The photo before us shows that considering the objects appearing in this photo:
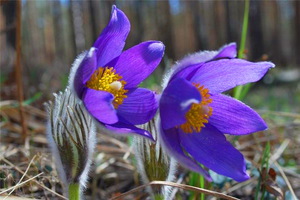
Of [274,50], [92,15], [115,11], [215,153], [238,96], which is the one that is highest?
[115,11]

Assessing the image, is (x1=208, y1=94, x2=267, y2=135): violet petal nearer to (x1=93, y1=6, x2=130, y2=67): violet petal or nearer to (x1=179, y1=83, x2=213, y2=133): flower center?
(x1=179, y1=83, x2=213, y2=133): flower center

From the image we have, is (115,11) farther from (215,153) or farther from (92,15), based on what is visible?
(92,15)

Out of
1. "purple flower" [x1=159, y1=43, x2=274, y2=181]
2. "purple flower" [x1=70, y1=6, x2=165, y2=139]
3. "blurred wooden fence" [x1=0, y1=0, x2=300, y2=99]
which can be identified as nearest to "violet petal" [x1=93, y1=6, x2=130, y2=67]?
"purple flower" [x1=70, y1=6, x2=165, y2=139]

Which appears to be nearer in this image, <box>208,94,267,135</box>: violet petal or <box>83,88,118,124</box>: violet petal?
<box>83,88,118,124</box>: violet petal

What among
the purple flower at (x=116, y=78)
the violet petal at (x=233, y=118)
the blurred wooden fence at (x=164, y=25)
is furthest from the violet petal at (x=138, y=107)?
the blurred wooden fence at (x=164, y=25)

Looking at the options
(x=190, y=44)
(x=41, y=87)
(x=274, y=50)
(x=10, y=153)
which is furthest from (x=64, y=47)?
(x=10, y=153)

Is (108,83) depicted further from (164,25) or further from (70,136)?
(164,25)
